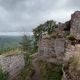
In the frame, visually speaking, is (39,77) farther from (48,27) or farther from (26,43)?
(26,43)

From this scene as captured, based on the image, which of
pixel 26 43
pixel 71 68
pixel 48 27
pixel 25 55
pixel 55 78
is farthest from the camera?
pixel 26 43

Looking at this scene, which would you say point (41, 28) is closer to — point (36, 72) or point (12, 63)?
point (36, 72)

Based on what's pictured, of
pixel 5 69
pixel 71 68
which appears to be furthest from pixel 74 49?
pixel 5 69

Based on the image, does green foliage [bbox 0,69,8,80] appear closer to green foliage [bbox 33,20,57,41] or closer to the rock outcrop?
the rock outcrop

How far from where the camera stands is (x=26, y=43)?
75.6m

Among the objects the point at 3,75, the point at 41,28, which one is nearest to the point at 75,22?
the point at 3,75

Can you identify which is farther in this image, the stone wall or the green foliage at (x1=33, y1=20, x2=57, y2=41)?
the green foliage at (x1=33, y1=20, x2=57, y2=41)

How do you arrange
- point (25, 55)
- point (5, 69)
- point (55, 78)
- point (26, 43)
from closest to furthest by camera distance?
point (55, 78) < point (5, 69) < point (25, 55) < point (26, 43)

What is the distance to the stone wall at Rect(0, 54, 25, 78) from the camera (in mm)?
33719

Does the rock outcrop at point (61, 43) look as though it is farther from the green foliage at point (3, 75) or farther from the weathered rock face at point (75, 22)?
the green foliage at point (3, 75)

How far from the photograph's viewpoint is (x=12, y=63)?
34188 mm

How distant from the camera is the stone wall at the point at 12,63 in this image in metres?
33.7

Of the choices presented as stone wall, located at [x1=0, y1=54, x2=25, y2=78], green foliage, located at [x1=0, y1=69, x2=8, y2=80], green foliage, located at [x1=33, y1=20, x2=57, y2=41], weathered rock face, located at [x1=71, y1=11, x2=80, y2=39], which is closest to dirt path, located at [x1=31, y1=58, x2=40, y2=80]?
stone wall, located at [x1=0, y1=54, x2=25, y2=78]

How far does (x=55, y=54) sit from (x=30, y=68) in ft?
16.1
